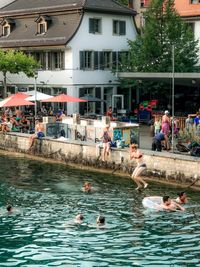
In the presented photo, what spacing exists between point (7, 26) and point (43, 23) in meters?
4.96

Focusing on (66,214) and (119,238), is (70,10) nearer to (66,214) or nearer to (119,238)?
(66,214)

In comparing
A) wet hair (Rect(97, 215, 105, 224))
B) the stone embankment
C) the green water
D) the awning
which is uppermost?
the awning

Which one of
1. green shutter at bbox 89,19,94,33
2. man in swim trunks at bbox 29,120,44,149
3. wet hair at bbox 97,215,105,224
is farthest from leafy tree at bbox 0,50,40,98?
wet hair at bbox 97,215,105,224

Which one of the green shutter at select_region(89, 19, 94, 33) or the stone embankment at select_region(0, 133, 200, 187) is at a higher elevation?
the green shutter at select_region(89, 19, 94, 33)

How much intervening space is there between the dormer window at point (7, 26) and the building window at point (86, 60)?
27.2 feet

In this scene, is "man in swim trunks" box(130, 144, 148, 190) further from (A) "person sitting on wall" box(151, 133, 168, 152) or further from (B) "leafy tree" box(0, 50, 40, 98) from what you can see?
(B) "leafy tree" box(0, 50, 40, 98)

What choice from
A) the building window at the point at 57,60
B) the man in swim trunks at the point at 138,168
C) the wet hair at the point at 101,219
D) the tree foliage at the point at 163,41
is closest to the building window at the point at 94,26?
the building window at the point at 57,60

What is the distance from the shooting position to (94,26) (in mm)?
56438

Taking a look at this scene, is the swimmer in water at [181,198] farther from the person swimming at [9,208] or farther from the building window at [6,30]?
the building window at [6,30]

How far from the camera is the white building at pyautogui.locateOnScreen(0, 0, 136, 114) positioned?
5478cm

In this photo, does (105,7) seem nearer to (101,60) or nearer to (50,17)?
(101,60)

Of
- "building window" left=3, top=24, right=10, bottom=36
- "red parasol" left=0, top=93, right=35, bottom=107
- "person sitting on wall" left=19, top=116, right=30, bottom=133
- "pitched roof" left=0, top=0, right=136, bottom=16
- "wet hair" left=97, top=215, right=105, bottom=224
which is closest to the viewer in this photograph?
"wet hair" left=97, top=215, right=105, bottom=224

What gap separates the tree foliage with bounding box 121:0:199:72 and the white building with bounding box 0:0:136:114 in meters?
4.36

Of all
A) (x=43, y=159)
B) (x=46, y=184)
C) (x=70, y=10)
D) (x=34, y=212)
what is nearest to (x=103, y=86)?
(x=70, y=10)
